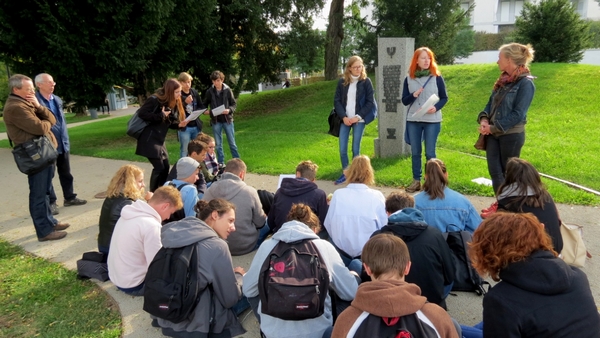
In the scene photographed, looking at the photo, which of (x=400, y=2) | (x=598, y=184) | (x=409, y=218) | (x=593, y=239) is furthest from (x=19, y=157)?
(x=400, y=2)

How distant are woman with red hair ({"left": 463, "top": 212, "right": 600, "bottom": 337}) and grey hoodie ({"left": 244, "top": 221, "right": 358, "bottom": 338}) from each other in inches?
40.2

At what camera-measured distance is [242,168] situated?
4.91m

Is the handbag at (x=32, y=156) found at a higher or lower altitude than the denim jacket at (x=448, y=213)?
higher

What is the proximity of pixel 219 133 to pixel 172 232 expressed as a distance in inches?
226

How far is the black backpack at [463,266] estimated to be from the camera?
3.68m

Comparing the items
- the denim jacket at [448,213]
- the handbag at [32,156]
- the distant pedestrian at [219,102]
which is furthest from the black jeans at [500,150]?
the handbag at [32,156]

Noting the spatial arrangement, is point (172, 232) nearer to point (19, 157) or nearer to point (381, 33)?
point (19, 157)

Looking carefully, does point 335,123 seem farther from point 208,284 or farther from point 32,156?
point 208,284

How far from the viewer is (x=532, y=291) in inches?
83.2

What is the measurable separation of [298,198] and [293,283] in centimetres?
176

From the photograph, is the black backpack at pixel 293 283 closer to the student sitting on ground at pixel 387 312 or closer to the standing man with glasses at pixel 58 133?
the student sitting on ground at pixel 387 312

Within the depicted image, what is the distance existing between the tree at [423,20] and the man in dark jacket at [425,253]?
18.9 m

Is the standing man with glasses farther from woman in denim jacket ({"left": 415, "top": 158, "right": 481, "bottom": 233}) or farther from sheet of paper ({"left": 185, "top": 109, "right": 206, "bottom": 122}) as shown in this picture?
woman in denim jacket ({"left": 415, "top": 158, "right": 481, "bottom": 233})

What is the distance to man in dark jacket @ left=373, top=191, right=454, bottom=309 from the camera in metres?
3.10
